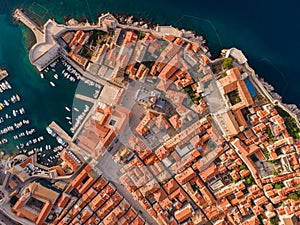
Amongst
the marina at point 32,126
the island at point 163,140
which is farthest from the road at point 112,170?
the marina at point 32,126

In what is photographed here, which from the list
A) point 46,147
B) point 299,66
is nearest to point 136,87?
point 46,147

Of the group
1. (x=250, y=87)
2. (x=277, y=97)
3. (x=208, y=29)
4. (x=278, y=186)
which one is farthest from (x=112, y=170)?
(x=277, y=97)

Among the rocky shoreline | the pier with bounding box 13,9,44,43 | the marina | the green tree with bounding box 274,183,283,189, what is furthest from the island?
the marina

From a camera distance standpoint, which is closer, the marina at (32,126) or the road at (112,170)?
the road at (112,170)

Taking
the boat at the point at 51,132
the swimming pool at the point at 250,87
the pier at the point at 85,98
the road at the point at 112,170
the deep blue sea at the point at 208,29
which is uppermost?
the deep blue sea at the point at 208,29

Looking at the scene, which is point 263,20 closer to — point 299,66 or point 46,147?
point 299,66

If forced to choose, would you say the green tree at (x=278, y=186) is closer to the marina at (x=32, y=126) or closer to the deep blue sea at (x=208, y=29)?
the deep blue sea at (x=208, y=29)
